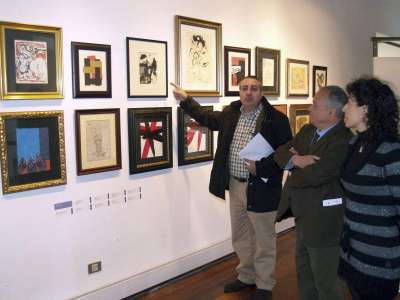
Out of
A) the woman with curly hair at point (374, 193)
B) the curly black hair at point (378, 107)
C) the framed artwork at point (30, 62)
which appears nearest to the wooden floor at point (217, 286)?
the woman with curly hair at point (374, 193)

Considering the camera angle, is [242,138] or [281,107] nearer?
[242,138]

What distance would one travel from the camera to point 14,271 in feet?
8.26

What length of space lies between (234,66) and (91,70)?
1517mm

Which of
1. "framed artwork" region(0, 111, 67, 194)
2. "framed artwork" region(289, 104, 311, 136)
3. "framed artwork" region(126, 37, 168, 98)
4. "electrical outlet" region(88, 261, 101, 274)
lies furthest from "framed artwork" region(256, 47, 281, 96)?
"electrical outlet" region(88, 261, 101, 274)

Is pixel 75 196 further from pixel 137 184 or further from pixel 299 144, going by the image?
pixel 299 144

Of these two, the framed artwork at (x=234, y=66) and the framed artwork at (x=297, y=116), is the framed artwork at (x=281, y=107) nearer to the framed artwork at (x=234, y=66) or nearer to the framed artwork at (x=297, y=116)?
the framed artwork at (x=297, y=116)

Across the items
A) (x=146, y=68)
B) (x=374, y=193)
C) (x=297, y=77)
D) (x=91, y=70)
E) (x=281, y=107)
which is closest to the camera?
(x=374, y=193)

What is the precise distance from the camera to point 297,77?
480 centimetres

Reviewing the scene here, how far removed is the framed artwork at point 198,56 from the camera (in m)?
3.40

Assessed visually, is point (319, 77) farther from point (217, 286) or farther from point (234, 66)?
point (217, 286)

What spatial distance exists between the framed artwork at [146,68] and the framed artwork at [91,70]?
193mm

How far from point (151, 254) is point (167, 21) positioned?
1754 mm

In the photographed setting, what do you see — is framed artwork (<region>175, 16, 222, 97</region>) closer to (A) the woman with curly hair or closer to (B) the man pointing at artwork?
(B) the man pointing at artwork

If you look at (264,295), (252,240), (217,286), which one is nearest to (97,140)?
(252,240)
